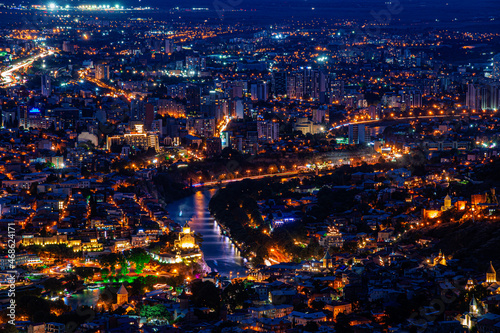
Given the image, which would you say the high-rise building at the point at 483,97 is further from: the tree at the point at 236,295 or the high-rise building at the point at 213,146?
the tree at the point at 236,295

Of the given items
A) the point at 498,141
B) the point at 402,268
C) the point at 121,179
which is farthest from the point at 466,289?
the point at 498,141

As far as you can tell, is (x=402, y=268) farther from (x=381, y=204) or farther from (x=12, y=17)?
(x=12, y=17)

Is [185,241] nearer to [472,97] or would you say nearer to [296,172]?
[296,172]

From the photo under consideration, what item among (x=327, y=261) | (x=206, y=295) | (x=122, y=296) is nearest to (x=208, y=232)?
(x=327, y=261)

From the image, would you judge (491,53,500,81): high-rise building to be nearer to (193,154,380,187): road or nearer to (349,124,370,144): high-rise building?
(349,124,370,144): high-rise building

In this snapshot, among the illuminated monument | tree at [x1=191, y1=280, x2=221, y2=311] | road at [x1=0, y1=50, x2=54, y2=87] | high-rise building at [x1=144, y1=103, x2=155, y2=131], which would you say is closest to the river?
the illuminated monument

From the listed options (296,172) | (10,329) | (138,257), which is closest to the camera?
(10,329)

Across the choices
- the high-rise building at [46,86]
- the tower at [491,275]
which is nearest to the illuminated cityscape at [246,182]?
the tower at [491,275]
